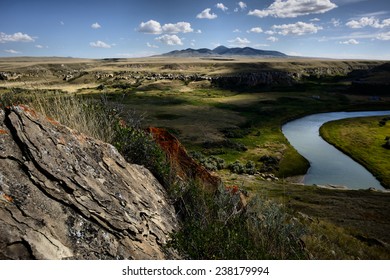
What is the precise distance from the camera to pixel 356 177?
41.1 metres

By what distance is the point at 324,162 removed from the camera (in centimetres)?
4684

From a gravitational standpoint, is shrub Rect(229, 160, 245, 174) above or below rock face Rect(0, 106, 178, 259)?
below

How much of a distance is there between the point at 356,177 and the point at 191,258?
40386 mm

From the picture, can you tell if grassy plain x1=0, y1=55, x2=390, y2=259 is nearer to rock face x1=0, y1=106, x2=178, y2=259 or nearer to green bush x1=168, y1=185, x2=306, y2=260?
green bush x1=168, y1=185, x2=306, y2=260

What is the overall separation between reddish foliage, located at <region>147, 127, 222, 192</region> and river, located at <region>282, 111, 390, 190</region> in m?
31.8

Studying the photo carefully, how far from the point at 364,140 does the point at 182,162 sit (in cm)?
5452

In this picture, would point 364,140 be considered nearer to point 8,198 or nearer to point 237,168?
point 237,168

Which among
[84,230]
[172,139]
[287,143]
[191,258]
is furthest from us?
[287,143]

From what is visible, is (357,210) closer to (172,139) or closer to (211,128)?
(172,139)

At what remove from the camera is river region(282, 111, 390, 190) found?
39688 mm

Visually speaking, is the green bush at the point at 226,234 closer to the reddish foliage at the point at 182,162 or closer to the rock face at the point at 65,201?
the rock face at the point at 65,201

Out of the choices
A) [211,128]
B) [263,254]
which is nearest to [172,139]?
[263,254]

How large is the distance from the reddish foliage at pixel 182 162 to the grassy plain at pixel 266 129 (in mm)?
1052

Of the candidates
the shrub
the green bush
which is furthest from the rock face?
the shrub
